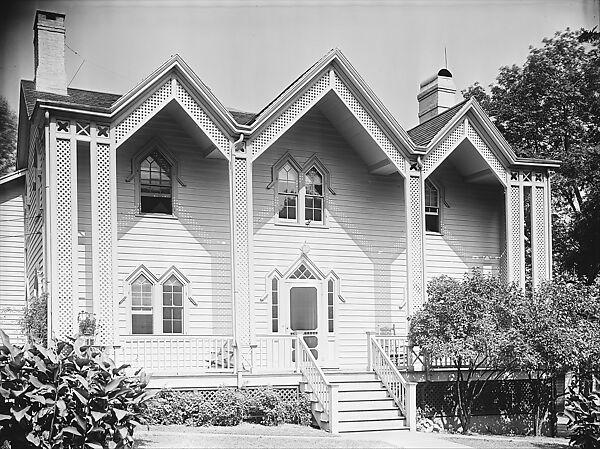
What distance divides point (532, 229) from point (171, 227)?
10320 mm

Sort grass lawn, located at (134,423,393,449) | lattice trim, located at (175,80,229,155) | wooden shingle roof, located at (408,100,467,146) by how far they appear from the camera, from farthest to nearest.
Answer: wooden shingle roof, located at (408,100,467,146)
lattice trim, located at (175,80,229,155)
grass lawn, located at (134,423,393,449)

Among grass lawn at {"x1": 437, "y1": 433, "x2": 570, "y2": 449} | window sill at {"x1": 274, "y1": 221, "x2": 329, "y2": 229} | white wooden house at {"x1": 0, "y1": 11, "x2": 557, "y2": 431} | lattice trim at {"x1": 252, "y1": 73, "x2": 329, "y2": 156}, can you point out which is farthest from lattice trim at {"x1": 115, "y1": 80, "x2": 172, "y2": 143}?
grass lawn at {"x1": 437, "y1": 433, "x2": 570, "y2": 449}

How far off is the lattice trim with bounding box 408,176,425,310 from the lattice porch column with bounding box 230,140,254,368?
14.8 feet

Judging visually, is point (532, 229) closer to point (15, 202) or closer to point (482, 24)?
point (482, 24)

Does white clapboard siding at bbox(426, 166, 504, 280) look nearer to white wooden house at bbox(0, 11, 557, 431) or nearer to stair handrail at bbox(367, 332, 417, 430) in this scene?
white wooden house at bbox(0, 11, 557, 431)

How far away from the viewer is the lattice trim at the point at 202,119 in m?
18.8

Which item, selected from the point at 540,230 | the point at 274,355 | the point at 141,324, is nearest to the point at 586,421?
the point at 274,355

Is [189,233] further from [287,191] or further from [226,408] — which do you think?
[226,408]

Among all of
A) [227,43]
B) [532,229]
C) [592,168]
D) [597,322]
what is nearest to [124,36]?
[227,43]

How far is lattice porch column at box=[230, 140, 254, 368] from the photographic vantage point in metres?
18.7

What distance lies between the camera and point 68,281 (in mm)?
17047

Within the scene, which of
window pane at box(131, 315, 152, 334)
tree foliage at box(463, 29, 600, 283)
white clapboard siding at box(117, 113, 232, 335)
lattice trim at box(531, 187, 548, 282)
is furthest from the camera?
tree foliage at box(463, 29, 600, 283)

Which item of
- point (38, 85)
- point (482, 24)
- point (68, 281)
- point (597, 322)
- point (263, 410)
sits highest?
point (38, 85)

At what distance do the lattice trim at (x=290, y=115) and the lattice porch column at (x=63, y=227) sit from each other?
14.9 ft
